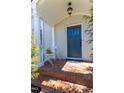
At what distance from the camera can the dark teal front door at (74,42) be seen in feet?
29.4

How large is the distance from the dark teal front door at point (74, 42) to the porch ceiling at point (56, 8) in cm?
105

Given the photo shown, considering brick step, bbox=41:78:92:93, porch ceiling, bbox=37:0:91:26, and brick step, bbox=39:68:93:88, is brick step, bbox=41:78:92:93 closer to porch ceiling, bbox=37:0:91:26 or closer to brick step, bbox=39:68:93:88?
brick step, bbox=39:68:93:88

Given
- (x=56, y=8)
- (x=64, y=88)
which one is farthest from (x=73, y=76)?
(x=56, y=8)

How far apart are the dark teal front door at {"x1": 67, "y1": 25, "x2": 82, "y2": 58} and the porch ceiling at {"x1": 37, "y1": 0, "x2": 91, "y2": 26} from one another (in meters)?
1.05

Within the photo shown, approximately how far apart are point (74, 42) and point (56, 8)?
2.61m

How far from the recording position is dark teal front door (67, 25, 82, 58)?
353 inches

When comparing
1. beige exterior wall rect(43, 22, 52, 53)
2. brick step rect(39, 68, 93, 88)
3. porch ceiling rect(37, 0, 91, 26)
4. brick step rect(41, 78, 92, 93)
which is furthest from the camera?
beige exterior wall rect(43, 22, 52, 53)

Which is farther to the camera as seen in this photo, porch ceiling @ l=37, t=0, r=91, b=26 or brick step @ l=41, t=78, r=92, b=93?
porch ceiling @ l=37, t=0, r=91, b=26

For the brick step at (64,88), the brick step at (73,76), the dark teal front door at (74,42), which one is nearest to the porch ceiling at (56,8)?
the dark teal front door at (74,42)

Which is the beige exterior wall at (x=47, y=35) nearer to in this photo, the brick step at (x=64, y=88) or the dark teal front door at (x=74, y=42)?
the dark teal front door at (x=74, y=42)

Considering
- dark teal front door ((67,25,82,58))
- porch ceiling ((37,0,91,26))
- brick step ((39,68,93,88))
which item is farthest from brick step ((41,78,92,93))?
dark teal front door ((67,25,82,58))
